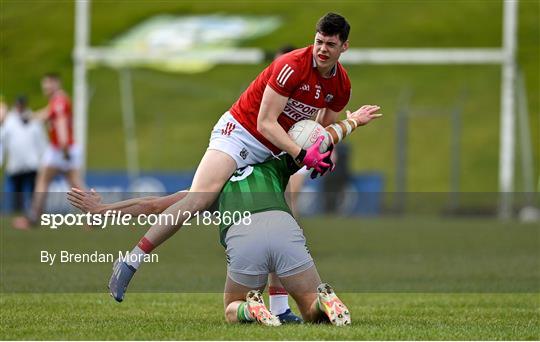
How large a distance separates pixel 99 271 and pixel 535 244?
7.60 m

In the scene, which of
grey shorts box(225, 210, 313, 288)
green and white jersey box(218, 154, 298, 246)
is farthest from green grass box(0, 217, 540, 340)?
green and white jersey box(218, 154, 298, 246)

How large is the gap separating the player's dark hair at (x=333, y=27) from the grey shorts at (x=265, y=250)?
1.31 meters

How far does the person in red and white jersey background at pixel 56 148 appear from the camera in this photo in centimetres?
2009

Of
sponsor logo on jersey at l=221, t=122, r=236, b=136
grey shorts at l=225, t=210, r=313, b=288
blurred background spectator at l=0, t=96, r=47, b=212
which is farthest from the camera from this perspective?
blurred background spectator at l=0, t=96, r=47, b=212

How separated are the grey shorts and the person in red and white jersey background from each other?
38.4 ft

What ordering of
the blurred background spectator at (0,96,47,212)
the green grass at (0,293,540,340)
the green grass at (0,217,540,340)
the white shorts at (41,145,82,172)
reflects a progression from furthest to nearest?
the blurred background spectator at (0,96,47,212)
the white shorts at (41,145,82,172)
the green grass at (0,217,540,340)
the green grass at (0,293,540,340)

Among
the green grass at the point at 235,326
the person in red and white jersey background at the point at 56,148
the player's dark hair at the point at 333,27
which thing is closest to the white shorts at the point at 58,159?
the person in red and white jersey background at the point at 56,148

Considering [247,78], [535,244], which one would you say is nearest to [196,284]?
[535,244]

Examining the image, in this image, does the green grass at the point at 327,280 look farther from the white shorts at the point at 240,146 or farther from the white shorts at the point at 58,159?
the white shorts at the point at 240,146

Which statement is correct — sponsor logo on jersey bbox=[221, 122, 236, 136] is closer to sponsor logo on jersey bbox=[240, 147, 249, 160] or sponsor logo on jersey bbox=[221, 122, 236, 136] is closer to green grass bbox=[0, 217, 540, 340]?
sponsor logo on jersey bbox=[240, 147, 249, 160]

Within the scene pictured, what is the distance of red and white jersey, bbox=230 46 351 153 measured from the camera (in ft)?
28.8

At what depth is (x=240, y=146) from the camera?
9109 millimetres

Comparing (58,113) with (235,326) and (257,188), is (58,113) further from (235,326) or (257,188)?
(235,326)

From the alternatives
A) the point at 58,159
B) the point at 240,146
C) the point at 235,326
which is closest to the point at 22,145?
the point at 58,159
